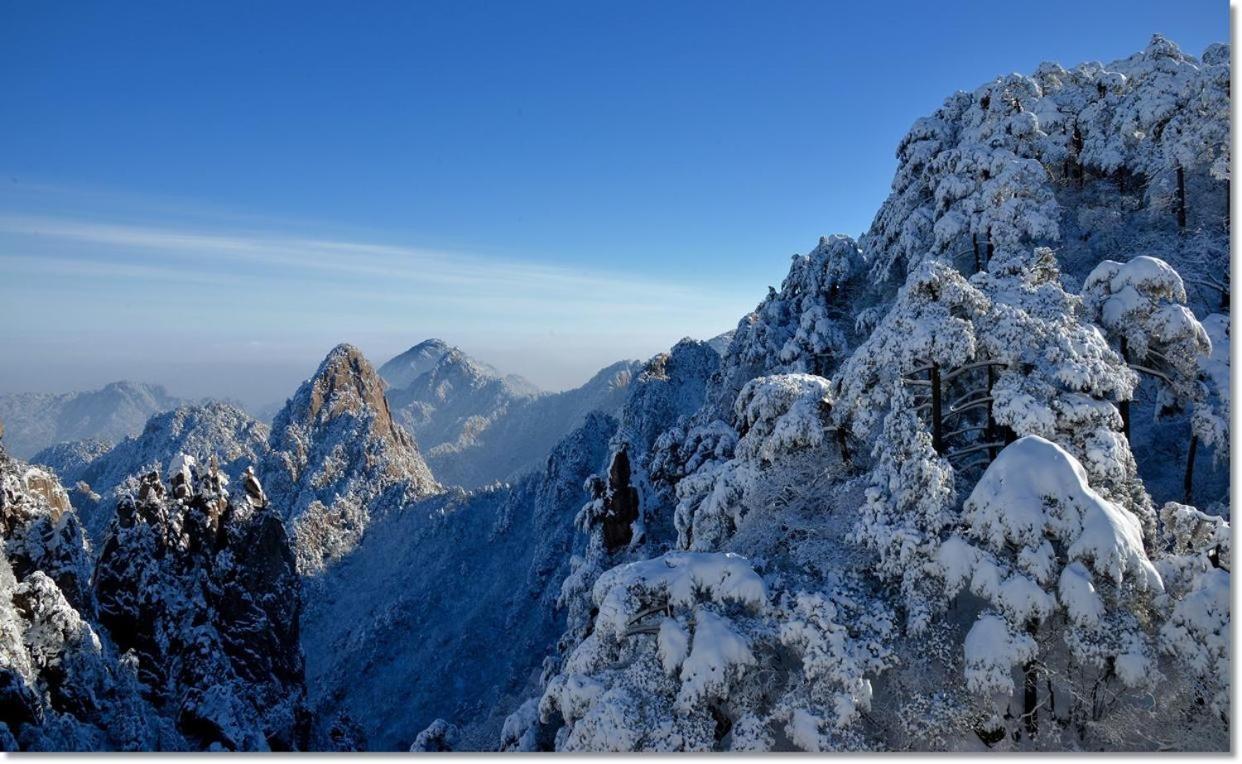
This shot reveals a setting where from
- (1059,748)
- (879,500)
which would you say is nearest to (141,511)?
(879,500)

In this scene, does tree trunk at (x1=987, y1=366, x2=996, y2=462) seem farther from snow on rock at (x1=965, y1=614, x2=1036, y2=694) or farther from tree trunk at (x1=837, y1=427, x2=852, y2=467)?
snow on rock at (x1=965, y1=614, x2=1036, y2=694)

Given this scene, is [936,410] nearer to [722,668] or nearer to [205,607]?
[722,668]

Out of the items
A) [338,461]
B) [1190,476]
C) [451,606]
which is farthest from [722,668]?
[338,461]

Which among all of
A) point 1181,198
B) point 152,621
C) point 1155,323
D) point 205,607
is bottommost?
point 205,607

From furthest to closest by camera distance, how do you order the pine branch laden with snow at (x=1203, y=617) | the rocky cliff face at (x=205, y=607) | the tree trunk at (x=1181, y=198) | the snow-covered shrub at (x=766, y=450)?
1. the tree trunk at (x=1181, y=198)
2. the rocky cliff face at (x=205, y=607)
3. the snow-covered shrub at (x=766, y=450)
4. the pine branch laden with snow at (x=1203, y=617)

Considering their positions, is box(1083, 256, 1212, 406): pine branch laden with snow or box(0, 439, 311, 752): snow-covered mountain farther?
box(0, 439, 311, 752): snow-covered mountain

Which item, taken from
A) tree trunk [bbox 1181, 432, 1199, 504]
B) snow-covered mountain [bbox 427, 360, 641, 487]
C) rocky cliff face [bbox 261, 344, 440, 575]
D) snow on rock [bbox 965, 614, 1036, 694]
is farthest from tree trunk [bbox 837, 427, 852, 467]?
snow-covered mountain [bbox 427, 360, 641, 487]

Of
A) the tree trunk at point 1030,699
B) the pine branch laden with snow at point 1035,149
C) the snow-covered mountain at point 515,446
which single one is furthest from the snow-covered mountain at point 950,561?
the snow-covered mountain at point 515,446

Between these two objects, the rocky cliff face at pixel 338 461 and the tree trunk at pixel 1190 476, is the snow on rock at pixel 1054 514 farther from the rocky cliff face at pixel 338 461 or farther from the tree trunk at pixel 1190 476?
the rocky cliff face at pixel 338 461

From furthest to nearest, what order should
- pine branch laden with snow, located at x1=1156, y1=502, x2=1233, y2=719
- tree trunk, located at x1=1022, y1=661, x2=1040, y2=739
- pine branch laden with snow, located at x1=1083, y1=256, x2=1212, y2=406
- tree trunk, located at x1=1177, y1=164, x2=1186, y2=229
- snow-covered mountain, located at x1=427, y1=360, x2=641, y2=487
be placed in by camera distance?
snow-covered mountain, located at x1=427, y1=360, x2=641, y2=487, tree trunk, located at x1=1177, y1=164, x2=1186, y2=229, pine branch laden with snow, located at x1=1083, y1=256, x2=1212, y2=406, tree trunk, located at x1=1022, y1=661, x2=1040, y2=739, pine branch laden with snow, located at x1=1156, y1=502, x2=1233, y2=719
